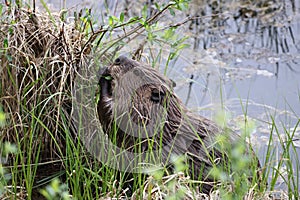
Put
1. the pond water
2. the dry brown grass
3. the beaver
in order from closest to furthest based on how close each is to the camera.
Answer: the beaver, the dry brown grass, the pond water

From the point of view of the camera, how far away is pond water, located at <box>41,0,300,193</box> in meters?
4.13

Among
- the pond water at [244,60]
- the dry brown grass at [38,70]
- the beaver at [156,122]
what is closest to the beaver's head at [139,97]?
the beaver at [156,122]

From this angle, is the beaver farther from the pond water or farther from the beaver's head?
the pond water

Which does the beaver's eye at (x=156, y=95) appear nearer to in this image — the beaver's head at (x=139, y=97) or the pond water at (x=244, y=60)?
the beaver's head at (x=139, y=97)

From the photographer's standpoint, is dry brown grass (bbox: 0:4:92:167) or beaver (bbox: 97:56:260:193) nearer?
beaver (bbox: 97:56:260:193)

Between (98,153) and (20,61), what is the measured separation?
23.0 inches

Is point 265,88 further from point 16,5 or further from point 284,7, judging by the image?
point 16,5

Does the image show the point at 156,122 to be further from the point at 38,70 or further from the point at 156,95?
the point at 38,70

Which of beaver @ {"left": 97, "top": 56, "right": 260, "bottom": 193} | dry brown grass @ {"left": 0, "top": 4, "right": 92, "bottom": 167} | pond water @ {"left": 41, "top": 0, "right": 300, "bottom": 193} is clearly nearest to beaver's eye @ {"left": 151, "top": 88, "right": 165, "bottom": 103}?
beaver @ {"left": 97, "top": 56, "right": 260, "bottom": 193}

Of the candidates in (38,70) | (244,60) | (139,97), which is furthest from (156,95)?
(244,60)

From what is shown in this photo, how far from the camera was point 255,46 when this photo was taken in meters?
5.02

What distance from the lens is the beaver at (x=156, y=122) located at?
2.74m

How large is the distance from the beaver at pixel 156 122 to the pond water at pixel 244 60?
804mm

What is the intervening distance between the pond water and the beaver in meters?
0.80
